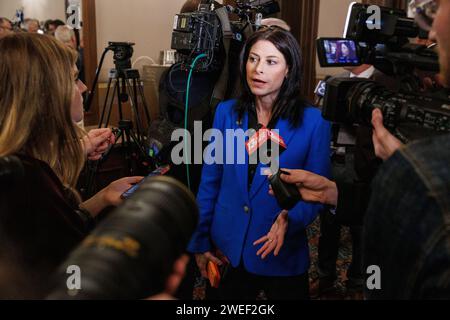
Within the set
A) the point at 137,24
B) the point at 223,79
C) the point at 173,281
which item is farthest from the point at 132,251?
the point at 137,24

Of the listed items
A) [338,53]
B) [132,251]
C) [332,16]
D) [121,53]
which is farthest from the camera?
[332,16]

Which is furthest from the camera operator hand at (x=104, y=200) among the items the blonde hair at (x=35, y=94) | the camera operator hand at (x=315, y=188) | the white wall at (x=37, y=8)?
the white wall at (x=37, y=8)

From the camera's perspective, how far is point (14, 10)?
21.5 ft

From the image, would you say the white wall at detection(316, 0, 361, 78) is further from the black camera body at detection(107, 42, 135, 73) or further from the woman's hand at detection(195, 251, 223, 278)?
the woman's hand at detection(195, 251, 223, 278)

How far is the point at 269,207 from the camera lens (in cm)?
142

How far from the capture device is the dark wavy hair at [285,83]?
147 centimetres

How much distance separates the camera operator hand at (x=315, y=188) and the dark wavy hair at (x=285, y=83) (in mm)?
364

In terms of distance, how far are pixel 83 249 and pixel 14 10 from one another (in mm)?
7277

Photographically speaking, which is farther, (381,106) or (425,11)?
(381,106)

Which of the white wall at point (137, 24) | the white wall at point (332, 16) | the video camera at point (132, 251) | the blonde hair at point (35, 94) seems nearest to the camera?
the video camera at point (132, 251)

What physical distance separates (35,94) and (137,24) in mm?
3658

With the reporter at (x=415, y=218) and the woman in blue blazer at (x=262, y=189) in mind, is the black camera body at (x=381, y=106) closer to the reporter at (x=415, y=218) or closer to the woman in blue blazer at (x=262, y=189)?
the reporter at (x=415, y=218)

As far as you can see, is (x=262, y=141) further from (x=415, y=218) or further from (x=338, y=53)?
(x=415, y=218)
